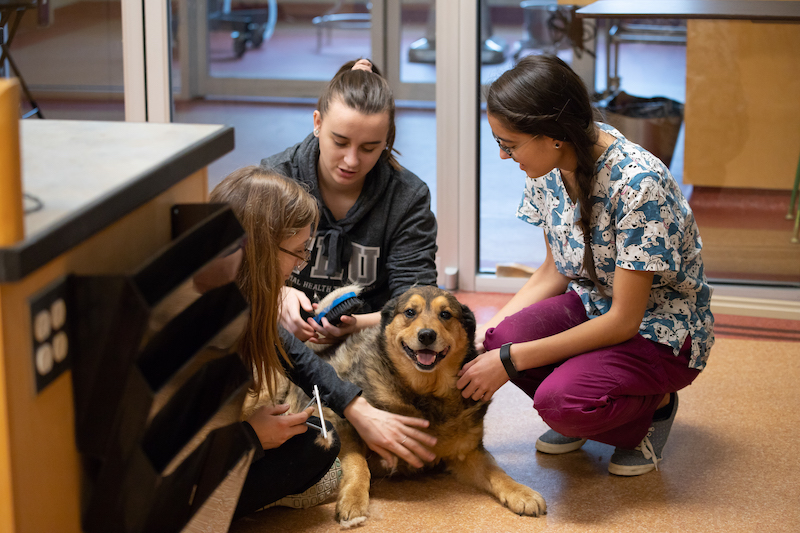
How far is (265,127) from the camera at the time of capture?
375cm

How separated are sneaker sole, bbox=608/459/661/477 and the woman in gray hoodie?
712 millimetres

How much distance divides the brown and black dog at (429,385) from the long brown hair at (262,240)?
37 centimetres

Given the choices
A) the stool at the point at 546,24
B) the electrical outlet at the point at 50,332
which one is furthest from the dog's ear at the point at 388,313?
the stool at the point at 546,24

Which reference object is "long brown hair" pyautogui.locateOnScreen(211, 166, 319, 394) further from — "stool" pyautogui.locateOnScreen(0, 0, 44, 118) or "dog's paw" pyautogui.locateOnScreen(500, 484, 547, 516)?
"stool" pyautogui.locateOnScreen(0, 0, 44, 118)

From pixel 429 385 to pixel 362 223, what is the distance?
0.56m

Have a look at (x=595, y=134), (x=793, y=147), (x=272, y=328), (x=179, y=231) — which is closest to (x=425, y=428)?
(x=272, y=328)

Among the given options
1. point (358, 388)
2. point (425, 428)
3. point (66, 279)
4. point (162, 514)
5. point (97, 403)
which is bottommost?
point (425, 428)

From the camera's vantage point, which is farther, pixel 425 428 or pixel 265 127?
pixel 265 127

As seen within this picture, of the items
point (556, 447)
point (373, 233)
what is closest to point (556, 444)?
point (556, 447)

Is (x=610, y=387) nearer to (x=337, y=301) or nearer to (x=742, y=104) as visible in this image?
(x=337, y=301)

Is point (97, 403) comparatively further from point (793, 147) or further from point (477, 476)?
point (793, 147)

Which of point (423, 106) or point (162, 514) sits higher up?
point (423, 106)

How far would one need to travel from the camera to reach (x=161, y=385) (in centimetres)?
95

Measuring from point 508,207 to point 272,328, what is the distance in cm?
210
